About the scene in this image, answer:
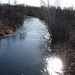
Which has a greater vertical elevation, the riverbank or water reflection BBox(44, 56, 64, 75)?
the riverbank

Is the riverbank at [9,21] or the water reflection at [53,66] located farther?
the riverbank at [9,21]

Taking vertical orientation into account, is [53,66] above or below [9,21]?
below

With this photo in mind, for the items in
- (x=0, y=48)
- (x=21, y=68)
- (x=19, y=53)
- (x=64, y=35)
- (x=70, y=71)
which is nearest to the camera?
(x=70, y=71)

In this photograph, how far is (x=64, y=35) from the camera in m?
17.6

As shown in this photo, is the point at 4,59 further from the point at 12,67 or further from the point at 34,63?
the point at 34,63

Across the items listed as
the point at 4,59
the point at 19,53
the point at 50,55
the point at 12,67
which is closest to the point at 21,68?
the point at 12,67

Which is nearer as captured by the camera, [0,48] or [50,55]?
[50,55]

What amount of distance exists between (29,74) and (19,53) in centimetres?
433

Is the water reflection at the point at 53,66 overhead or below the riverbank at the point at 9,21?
below

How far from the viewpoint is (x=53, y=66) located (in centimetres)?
1068

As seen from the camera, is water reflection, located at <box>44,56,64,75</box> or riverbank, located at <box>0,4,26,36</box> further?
riverbank, located at <box>0,4,26,36</box>

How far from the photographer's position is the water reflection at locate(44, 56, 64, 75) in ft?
31.3

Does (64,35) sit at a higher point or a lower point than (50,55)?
higher

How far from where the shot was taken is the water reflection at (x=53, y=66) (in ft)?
31.3
